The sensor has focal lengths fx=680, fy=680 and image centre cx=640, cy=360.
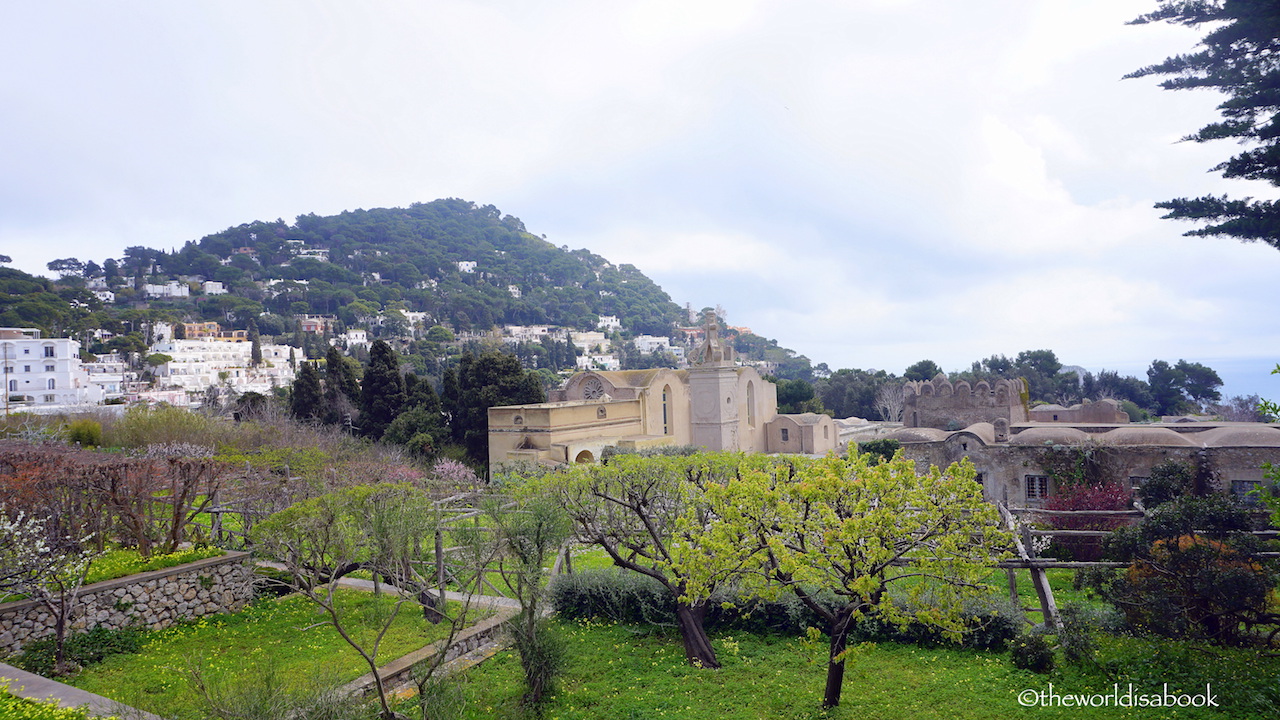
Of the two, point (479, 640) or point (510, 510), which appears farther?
Answer: point (479, 640)

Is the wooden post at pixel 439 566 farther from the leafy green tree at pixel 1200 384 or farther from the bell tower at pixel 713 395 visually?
the leafy green tree at pixel 1200 384

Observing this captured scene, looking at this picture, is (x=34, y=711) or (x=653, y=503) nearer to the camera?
(x=34, y=711)

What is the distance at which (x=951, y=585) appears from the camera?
6.71 m

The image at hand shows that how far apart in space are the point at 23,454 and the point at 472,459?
55.6 feet

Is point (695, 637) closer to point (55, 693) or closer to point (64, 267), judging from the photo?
point (55, 693)

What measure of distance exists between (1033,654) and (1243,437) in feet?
37.3

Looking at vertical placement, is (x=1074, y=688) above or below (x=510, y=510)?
below

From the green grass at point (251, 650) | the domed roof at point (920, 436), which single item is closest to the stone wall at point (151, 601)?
the green grass at point (251, 650)

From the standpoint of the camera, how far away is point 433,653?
29.8 feet

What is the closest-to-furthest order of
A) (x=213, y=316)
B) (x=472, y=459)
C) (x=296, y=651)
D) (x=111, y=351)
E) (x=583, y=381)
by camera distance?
→ (x=296, y=651) < (x=472, y=459) < (x=583, y=381) < (x=111, y=351) < (x=213, y=316)

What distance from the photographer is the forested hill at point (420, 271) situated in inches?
4614

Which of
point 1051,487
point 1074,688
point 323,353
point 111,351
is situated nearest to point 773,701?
point 1074,688

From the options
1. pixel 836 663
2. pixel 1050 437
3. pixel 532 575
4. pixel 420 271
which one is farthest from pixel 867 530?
pixel 420 271

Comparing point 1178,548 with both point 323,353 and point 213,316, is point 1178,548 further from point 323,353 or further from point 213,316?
point 213,316
